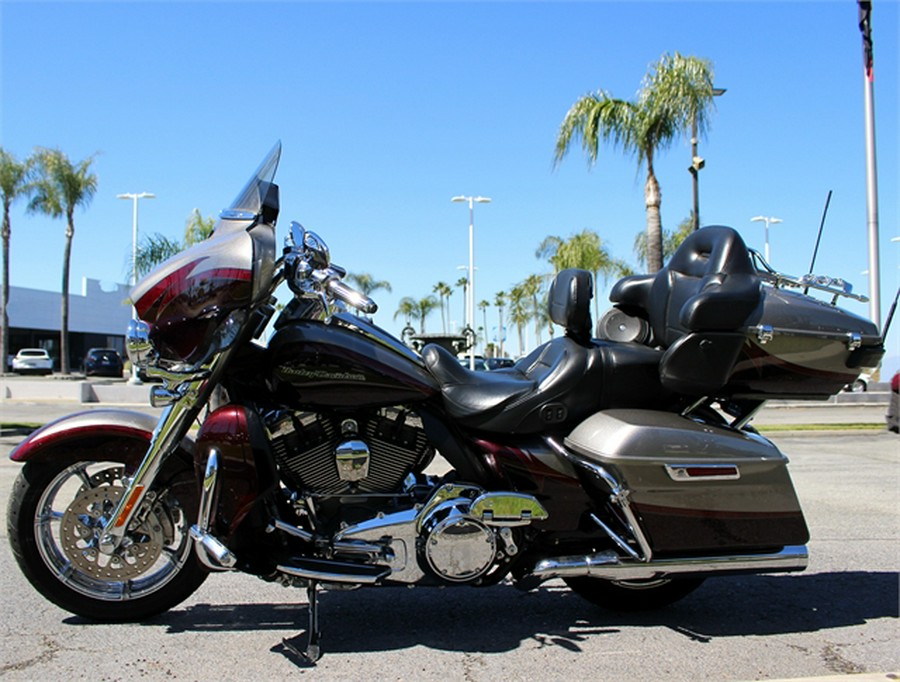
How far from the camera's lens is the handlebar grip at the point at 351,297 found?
3.14 meters

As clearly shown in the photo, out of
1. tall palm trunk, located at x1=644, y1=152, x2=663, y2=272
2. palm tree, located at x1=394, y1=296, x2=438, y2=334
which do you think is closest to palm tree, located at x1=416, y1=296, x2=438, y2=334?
palm tree, located at x1=394, y1=296, x2=438, y2=334

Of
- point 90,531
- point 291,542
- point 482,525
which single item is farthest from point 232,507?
point 482,525

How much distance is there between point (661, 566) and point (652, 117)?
15733 millimetres

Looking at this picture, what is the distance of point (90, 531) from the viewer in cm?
359

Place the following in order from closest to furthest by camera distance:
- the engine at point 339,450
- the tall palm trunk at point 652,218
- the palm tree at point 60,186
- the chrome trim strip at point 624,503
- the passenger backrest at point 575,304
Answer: the engine at point 339,450, the chrome trim strip at point 624,503, the passenger backrest at point 575,304, the tall palm trunk at point 652,218, the palm tree at point 60,186

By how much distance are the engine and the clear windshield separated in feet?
3.18

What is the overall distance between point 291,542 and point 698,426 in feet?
6.20

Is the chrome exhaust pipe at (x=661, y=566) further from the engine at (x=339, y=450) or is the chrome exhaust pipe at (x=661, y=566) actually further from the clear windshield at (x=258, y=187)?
the clear windshield at (x=258, y=187)

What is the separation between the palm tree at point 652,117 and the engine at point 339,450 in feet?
50.8

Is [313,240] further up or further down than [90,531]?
further up

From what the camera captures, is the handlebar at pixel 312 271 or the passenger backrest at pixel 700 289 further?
the passenger backrest at pixel 700 289

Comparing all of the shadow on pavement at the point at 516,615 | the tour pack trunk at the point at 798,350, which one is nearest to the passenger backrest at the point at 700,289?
the tour pack trunk at the point at 798,350

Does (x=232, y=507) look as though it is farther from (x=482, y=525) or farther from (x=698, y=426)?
(x=698, y=426)

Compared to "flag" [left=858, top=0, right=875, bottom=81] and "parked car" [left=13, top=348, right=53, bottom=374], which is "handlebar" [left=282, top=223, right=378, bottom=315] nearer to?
"flag" [left=858, top=0, right=875, bottom=81]
